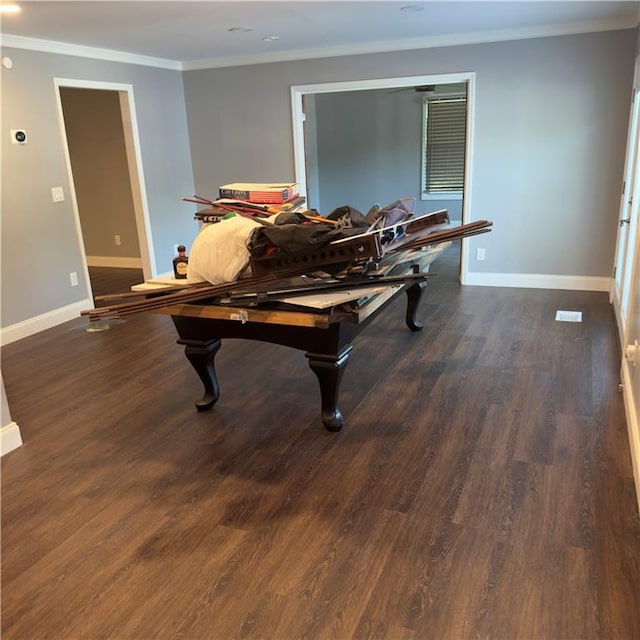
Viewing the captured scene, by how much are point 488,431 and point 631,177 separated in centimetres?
272

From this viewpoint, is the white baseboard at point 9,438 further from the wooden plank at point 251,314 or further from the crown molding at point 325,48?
the crown molding at point 325,48

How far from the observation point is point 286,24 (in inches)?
169

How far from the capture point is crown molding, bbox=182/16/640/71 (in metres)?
4.65

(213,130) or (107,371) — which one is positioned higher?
(213,130)

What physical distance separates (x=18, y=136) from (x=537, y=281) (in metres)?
4.77

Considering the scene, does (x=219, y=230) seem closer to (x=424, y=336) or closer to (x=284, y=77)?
(x=424, y=336)

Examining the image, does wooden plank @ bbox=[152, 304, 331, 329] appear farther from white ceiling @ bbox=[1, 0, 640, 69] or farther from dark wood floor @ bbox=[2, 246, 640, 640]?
white ceiling @ bbox=[1, 0, 640, 69]

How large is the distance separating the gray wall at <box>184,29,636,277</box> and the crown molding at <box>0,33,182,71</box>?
0.91 metres

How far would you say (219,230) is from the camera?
8.44 feet

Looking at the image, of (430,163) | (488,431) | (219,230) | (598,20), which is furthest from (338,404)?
(430,163)

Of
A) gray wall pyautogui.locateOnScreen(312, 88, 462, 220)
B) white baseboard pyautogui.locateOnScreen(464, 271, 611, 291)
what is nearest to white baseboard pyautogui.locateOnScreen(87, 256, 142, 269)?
gray wall pyautogui.locateOnScreen(312, 88, 462, 220)

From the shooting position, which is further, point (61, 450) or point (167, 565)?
point (61, 450)

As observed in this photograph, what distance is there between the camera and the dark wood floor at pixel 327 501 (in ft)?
5.84

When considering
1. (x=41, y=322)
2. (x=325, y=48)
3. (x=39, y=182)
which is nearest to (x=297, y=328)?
(x=41, y=322)
